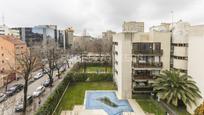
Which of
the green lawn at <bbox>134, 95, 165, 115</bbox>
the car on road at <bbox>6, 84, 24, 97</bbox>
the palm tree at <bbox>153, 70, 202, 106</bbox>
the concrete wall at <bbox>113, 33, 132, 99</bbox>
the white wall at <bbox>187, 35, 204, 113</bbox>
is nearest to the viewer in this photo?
the white wall at <bbox>187, 35, 204, 113</bbox>

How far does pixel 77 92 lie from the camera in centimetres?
4750

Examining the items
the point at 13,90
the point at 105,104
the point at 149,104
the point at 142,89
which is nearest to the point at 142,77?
the point at 142,89

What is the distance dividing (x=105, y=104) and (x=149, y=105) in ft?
22.9

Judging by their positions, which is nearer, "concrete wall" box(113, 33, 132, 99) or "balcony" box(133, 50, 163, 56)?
"balcony" box(133, 50, 163, 56)

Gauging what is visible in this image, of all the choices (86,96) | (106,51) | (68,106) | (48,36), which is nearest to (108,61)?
(106,51)

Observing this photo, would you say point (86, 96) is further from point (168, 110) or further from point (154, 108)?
point (168, 110)

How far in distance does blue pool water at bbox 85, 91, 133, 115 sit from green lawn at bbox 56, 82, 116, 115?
1.53m

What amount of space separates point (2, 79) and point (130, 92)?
26.3m

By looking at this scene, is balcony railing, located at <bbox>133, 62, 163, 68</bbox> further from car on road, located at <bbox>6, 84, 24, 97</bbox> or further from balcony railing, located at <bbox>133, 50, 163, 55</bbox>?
car on road, located at <bbox>6, 84, 24, 97</bbox>

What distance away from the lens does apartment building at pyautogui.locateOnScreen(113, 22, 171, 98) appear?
4203 centimetres

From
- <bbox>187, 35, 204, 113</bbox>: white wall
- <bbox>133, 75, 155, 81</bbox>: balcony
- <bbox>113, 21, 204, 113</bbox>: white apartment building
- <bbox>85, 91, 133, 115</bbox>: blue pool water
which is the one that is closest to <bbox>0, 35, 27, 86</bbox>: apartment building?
<bbox>85, 91, 133, 115</bbox>: blue pool water

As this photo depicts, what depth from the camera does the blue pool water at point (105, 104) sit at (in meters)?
36.3

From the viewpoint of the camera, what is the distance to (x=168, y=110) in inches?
1328

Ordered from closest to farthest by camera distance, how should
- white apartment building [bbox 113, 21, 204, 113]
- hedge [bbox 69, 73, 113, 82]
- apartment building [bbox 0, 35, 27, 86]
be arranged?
white apartment building [bbox 113, 21, 204, 113]
apartment building [bbox 0, 35, 27, 86]
hedge [bbox 69, 73, 113, 82]
